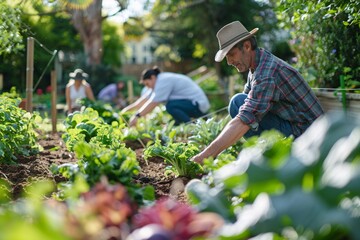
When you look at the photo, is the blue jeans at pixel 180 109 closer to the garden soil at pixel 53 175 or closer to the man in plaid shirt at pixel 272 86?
the garden soil at pixel 53 175

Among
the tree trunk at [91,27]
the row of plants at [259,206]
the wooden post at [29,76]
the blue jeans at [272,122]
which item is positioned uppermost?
the tree trunk at [91,27]

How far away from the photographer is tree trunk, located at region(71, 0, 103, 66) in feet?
58.0

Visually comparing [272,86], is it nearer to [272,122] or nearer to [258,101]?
[258,101]

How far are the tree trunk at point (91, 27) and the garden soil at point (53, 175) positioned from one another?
12.7m

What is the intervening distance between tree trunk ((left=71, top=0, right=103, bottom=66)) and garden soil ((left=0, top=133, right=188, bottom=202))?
12.7 m

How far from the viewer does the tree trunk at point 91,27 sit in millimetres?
17688

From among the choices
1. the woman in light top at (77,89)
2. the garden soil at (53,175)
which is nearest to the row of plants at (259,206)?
the garden soil at (53,175)

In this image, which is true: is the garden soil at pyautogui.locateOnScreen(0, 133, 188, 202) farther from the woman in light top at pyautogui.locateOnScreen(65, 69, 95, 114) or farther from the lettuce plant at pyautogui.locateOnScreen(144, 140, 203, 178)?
the woman in light top at pyautogui.locateOnScreen(65, 69, 95, 114)

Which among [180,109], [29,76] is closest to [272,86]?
[29,76]

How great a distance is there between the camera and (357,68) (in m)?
5.08

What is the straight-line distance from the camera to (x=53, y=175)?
3.76 metres

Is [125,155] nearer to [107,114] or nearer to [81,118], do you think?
[81,118]

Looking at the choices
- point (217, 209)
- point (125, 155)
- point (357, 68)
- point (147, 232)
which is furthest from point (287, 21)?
point (147, 232)

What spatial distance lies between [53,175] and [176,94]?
399 cm
